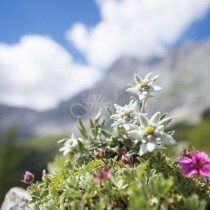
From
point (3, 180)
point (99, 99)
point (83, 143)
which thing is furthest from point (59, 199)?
point (3, 180)

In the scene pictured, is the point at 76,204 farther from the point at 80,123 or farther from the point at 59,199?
Answer: the point at 80,123

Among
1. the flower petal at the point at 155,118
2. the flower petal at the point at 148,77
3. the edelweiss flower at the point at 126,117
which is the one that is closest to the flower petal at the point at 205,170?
the flower petal at the point at 155,118

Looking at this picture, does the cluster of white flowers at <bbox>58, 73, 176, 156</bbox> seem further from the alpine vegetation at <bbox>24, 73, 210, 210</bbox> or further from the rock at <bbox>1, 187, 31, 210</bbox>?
the rock at <bbox>1, 187, 31, 210</bbox>

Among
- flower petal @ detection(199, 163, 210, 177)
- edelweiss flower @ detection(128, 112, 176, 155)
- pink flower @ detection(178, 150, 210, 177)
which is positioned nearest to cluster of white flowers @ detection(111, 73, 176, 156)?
edelweiss flower @ detection(128, 112, 176, 155)

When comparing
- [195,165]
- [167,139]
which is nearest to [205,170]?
[195,165]

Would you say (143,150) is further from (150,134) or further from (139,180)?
(139,180)

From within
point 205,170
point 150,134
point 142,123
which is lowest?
point 205,170
